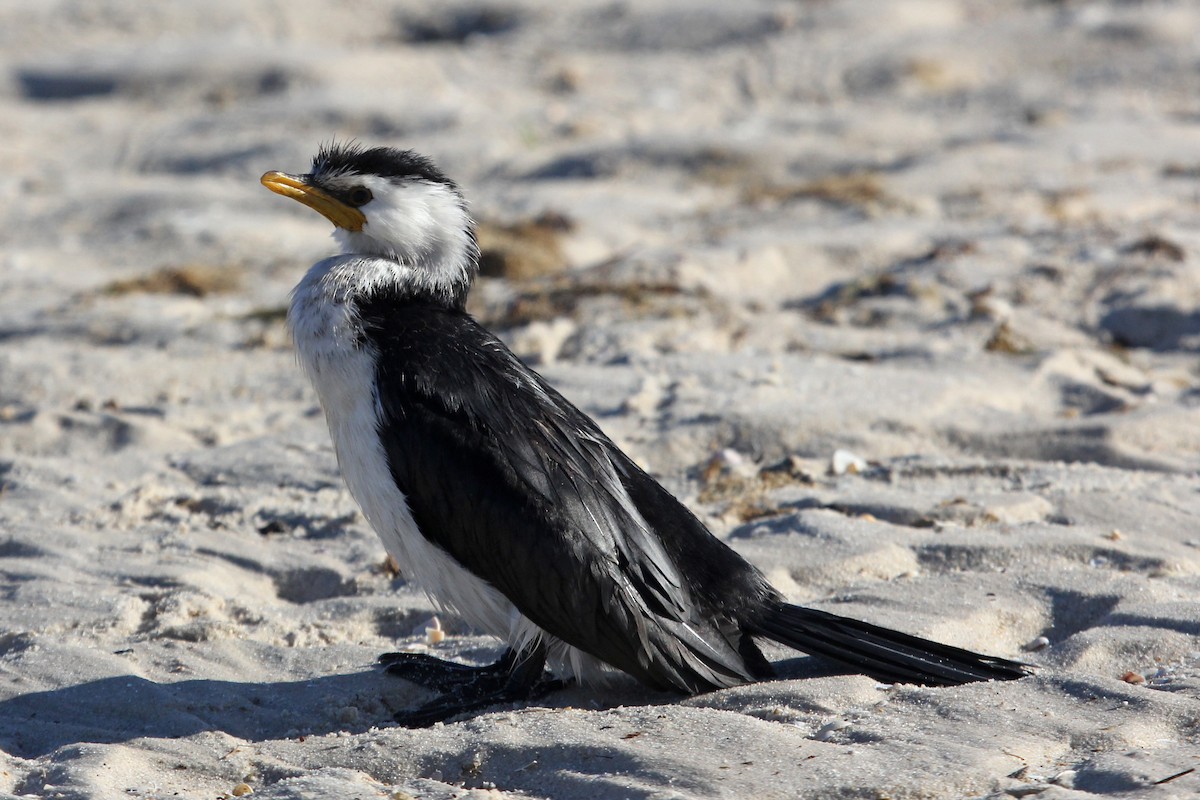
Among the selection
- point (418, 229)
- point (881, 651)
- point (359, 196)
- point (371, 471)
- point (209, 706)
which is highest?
point (359, 196)

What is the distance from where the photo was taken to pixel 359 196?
440 cm

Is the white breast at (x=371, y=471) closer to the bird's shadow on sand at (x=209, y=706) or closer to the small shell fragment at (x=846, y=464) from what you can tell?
the bird's shadow on sand at (x=209, y=706)

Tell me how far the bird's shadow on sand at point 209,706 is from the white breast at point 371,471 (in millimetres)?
261

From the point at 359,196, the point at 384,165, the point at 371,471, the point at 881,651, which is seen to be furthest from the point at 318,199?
the point at 881,651

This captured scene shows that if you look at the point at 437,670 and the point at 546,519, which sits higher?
the point at 546,519

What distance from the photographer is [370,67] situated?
11.7m

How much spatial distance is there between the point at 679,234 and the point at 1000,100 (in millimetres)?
3613

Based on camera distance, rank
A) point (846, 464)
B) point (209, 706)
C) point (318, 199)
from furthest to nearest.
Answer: point (846, 464), point (318, 199), point (209, 706)

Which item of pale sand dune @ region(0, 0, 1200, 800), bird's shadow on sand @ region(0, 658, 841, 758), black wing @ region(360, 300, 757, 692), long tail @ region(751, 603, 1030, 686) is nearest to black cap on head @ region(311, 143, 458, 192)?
black wing @ region(360, 300, 757, 692)

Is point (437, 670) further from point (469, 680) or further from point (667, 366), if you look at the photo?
point (667, 366)

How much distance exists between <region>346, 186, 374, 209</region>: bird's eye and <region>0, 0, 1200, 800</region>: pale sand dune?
1.28 meters

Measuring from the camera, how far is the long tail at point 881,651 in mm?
3627

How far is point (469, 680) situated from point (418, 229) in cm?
137

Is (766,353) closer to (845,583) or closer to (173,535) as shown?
(845,583)
